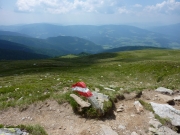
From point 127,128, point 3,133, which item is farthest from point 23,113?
point 127,128

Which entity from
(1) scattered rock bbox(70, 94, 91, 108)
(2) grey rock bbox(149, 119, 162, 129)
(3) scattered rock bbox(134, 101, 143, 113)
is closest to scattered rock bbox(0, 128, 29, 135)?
(1) scattered rock bbox(70, 94, 91, 108)

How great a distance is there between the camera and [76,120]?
499 inches

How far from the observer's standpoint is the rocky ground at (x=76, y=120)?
38.1 ft

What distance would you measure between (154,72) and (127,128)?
27.1 meters

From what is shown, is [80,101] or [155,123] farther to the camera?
→ [80,101]

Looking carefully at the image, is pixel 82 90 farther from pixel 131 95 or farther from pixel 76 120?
pixel 131 95

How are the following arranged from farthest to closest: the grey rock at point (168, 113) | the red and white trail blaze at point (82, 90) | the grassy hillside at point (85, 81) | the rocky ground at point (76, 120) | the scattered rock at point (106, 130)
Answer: the grassy hillside at point (85, 81) → the red and white trail blaze at point (82, 90) → the grey rock at point (168, 113) → the rocky ground at point (76, 120) → the scattered rock at point (106, 130)

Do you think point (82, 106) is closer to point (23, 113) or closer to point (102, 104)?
point (102, 104)

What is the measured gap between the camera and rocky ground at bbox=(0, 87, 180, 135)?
11.6m

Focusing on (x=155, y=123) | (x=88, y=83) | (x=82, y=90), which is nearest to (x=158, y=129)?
(x=155, y=123)

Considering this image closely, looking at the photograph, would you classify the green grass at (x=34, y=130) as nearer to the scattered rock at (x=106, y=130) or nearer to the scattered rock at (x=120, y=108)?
the scattered rock at (x=106, y=130)

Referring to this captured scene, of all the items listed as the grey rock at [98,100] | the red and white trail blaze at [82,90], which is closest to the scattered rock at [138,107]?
the grey rock at [98,100]

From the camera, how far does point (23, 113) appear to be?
13469mm

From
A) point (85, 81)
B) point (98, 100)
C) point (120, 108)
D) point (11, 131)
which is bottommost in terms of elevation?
point (85, 81)
